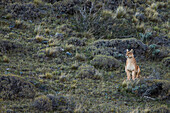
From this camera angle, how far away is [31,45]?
9438mm

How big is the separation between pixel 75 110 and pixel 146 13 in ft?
34.8

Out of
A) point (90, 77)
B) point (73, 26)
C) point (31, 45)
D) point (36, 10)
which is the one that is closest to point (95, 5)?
point (73, 26)

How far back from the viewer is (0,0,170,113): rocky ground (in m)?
5.99

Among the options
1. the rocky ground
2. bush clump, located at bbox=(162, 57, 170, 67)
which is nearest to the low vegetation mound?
the rocky ground

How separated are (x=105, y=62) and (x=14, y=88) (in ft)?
13.4

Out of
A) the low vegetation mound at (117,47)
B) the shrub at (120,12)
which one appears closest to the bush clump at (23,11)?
the low vegetation mound at (117,47)

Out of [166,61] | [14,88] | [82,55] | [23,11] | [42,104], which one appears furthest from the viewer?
[23,11]

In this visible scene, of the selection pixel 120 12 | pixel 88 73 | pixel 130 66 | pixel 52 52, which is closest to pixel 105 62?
pixel 88 73

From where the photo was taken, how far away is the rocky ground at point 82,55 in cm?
599

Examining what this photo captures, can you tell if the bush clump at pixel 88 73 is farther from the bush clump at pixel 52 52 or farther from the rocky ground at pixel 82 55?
the bush clump at pixel 52 52

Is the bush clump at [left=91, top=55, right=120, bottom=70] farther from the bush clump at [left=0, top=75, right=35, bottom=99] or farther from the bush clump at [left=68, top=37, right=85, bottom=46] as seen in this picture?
the bush clump at [left=0, top=75, right=35, bottom=99]

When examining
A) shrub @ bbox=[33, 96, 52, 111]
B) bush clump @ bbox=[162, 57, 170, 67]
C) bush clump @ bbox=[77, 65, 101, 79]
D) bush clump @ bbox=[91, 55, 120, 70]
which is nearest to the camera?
shrub @ bbox=[33, 96, 52, 111]

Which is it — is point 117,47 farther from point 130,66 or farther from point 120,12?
point 120,12

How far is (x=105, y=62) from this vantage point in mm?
8977
